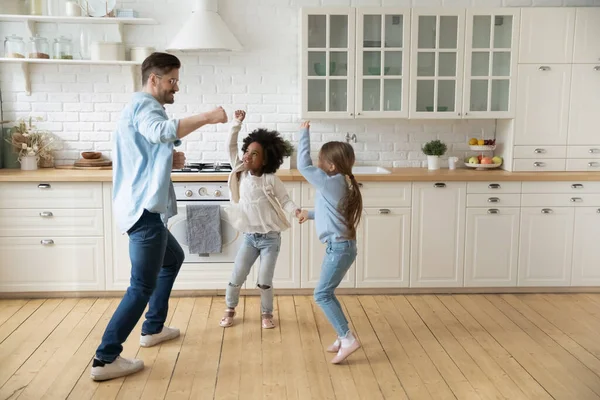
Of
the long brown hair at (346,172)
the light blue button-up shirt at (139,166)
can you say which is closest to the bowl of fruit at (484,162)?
the long brown hair at (346,172)

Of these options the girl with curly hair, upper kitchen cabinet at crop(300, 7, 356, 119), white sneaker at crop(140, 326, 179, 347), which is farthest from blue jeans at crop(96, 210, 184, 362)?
upper kitchen cabinet at crop(300, 7, 356, 119)

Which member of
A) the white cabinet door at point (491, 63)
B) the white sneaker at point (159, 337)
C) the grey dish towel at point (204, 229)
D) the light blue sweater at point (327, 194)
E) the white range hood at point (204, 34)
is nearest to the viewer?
the light blue sweater at point (327, 194)

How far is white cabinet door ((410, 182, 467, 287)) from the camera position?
468 centimetres

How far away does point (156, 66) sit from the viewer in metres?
3.23

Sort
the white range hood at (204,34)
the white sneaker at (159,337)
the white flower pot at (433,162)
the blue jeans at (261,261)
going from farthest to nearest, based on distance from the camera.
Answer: the white flower pot at (433,162) < the white range hood at (204,34) < the blue jeans at (261,261) < the white sneaker at (159,337)

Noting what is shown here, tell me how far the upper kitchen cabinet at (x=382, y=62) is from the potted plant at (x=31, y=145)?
7.60 ft

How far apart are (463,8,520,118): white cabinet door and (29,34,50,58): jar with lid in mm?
3036

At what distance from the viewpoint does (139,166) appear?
318 centimetres

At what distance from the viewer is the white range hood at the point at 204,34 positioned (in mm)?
4598

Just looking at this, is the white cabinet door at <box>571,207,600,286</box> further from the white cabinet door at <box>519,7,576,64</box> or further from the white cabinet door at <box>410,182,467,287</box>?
the white cabinet door at <box>519,7,576,64</box>

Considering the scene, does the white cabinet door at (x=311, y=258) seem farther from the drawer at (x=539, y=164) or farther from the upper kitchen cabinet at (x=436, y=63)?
the drawer at (x=539, y=164)

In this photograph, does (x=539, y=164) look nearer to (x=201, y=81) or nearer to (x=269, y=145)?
(x=269, y=145)

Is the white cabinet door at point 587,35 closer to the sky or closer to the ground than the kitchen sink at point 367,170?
closer to the sky

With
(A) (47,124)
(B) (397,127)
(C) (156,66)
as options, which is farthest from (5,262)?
(B) (397,127)
